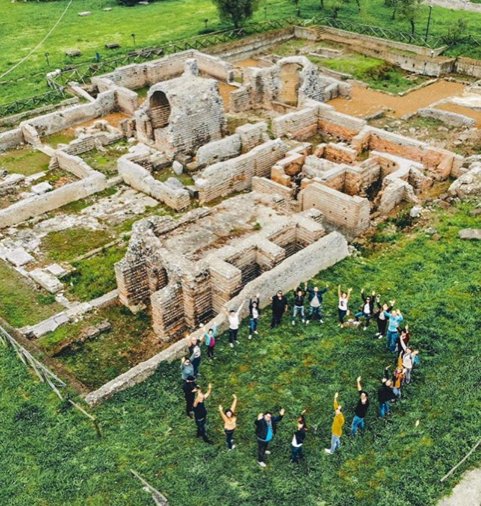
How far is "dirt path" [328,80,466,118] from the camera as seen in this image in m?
24.5

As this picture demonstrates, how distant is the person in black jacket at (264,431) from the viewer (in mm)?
9227

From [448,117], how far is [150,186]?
11589 mm

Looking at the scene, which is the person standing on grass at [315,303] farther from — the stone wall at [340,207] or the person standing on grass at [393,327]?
the stone wall at [340,207]

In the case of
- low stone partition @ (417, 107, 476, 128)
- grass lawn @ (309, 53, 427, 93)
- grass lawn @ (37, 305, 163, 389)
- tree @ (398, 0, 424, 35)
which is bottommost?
grass lawn @ (37, 305, 163, 389)

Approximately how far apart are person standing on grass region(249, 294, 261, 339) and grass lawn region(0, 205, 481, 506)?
20 centimetres

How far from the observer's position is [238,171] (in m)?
19.0

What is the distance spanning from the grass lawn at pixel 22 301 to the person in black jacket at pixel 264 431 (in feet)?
22.0

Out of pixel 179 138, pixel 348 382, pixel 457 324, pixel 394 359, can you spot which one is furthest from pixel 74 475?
pixel 179 138

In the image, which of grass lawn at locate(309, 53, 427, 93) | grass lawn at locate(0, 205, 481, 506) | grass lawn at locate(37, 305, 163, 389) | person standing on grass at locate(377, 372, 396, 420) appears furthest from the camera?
grass lawn at locate(309, 53, 427, 93)

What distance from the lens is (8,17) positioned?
125 feet

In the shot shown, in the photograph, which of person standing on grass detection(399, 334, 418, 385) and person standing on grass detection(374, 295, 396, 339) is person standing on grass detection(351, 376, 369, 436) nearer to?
person standing on grass detection(399, 334, 418, 385)

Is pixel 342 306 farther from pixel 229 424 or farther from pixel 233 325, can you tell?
pixel 229 424

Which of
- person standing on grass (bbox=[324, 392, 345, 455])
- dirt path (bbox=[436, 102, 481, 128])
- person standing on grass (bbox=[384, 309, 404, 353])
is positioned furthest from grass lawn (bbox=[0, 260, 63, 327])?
dirt path (bbox=[436, 102, 481, 128])

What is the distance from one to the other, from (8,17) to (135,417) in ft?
116
